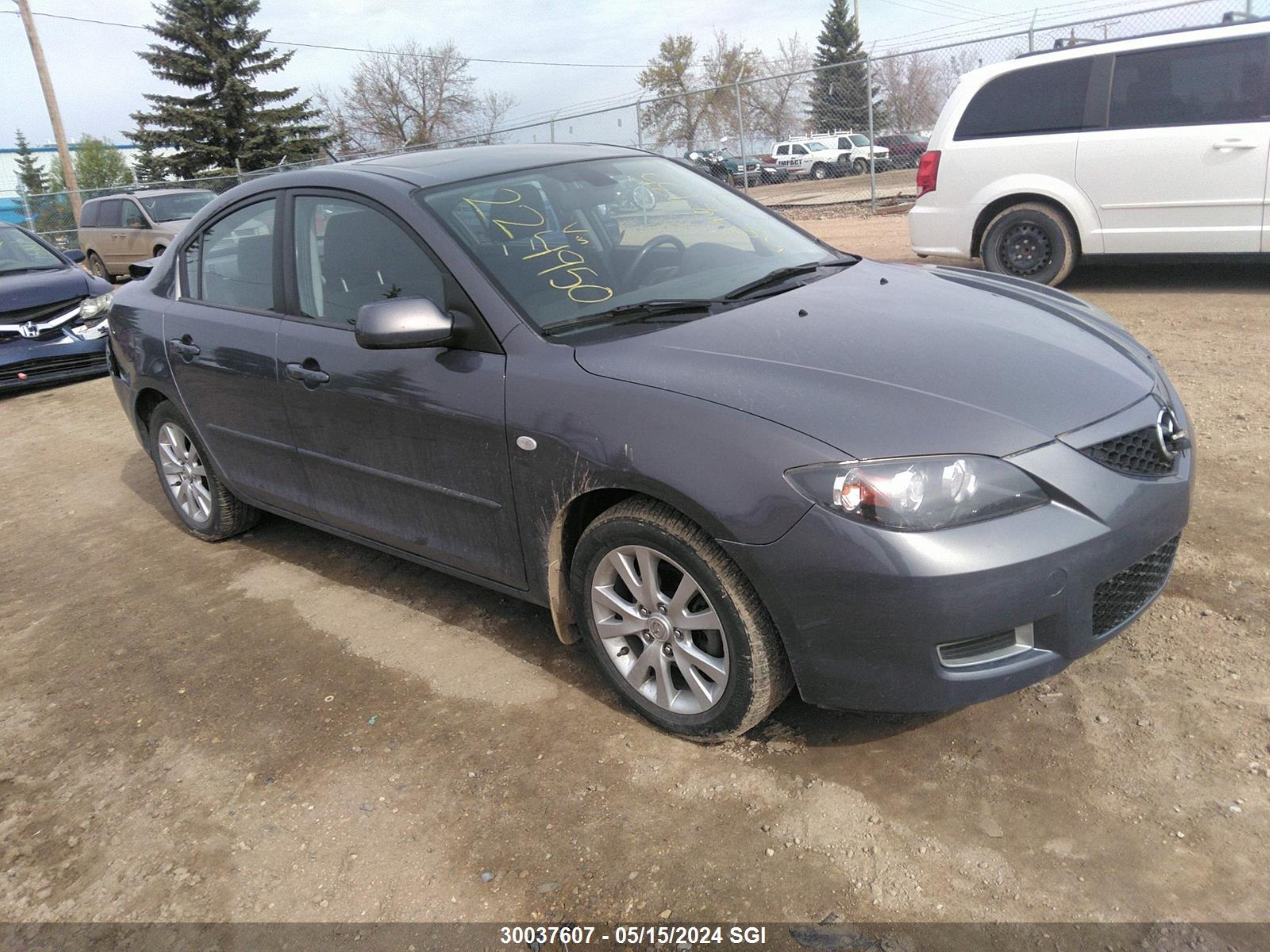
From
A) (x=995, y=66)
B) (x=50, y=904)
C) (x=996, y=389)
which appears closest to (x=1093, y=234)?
(x=995, y=66)

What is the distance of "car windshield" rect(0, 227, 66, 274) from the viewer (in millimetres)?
9992

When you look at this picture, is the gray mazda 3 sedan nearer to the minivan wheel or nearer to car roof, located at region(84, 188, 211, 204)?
car roof, located at region(84, 188, 211, 204)

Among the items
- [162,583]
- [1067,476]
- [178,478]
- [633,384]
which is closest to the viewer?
[1067,476]

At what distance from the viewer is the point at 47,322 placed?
9.55 meters

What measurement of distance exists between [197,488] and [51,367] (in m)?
5.77

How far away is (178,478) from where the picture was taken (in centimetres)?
520

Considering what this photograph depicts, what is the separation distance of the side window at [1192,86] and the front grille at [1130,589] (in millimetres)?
5897

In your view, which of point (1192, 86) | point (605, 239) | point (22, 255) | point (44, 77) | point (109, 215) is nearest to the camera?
point (605, 239)

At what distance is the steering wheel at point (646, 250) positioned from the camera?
3490 mm

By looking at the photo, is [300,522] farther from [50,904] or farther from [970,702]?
[970,702]

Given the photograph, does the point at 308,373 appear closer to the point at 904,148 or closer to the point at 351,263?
the point at 351,263

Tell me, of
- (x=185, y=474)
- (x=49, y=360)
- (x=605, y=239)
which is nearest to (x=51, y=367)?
(x=49, y=360)

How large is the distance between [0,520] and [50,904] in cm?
415

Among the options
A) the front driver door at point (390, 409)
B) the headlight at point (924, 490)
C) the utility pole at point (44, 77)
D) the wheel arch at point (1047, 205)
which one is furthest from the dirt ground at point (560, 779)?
the utility pole at point (44, 77)
